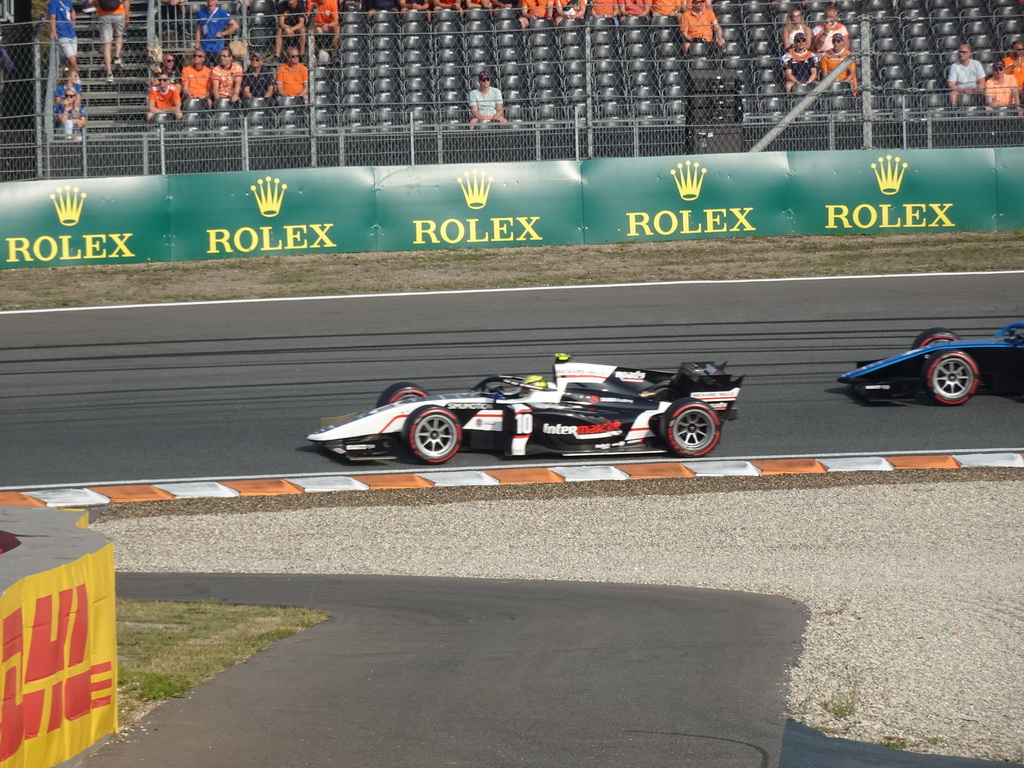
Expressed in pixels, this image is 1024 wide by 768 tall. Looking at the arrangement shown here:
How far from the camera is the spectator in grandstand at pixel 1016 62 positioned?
1812cm

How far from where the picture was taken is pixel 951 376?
12.3 metres

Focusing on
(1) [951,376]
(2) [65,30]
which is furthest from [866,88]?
(2) [65,30]

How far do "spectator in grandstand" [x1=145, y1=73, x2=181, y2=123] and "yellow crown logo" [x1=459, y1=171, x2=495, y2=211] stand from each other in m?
4.22

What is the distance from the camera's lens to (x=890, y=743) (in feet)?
16.3

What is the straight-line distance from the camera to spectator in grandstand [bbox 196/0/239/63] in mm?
19203

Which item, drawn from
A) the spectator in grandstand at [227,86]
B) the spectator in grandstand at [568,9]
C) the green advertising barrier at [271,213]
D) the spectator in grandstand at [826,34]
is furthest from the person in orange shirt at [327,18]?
the spectator in grandstand at [826,34]

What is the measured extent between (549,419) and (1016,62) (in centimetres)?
1101

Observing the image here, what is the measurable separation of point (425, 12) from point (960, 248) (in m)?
8.56

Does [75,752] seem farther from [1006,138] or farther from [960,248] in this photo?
[1006,138]

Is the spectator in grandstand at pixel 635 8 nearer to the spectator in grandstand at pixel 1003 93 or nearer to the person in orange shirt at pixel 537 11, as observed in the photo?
the person in orange shirt at pixel 537 11

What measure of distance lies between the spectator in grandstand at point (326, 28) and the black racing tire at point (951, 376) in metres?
10.1

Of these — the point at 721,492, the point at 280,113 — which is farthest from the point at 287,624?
the point at 280,113

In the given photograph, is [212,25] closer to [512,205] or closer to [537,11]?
[537,11]

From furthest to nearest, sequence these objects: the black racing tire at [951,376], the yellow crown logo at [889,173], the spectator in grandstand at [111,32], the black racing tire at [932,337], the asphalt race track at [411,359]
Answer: the spectator in grandstand at [111,32] < the yellow crown logo at [889,173] < the black racing tire at [932,337] < the black racing tire at [951,376] < the asphalt race track at [411,359]
